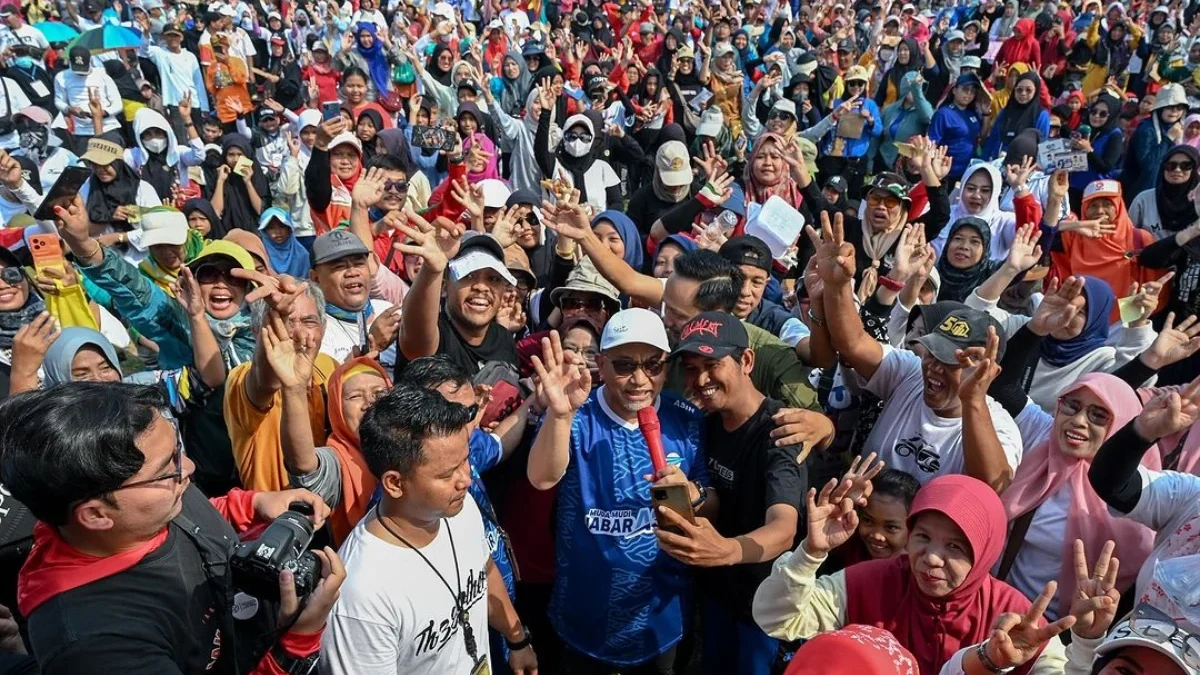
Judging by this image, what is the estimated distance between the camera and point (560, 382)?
2512 millimetres

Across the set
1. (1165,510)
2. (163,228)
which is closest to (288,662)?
(1165,510)

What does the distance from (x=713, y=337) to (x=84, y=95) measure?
30.0ft

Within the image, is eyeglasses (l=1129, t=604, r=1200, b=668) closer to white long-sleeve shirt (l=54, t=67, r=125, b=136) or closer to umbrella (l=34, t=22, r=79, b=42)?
white long-sleeve shirt (l=54, t=67, r=125, b=136)

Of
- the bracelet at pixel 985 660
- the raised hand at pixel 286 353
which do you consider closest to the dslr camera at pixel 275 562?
the raised hand at pixel 286 353

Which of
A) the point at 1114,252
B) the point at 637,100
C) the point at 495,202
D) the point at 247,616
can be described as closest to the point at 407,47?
the point at 637,100

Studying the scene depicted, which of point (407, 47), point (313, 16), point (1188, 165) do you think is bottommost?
point (313, 16)

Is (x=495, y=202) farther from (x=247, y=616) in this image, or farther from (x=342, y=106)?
(x=342, y=106)

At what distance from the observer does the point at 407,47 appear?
8.98m

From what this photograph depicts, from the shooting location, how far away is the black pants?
2.73 metres

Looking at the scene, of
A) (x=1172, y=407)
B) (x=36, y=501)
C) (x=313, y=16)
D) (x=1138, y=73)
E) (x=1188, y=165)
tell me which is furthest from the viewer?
(x=313, y=16)

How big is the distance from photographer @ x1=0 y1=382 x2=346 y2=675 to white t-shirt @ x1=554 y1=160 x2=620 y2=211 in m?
5.08

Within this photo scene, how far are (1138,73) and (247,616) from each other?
42.2 feet

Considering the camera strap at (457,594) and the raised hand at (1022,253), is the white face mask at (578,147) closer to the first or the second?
the raised hand at (1022,253)

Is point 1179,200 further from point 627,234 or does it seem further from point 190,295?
point 190,295
